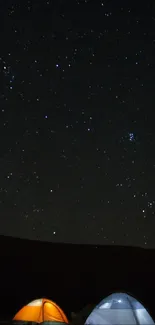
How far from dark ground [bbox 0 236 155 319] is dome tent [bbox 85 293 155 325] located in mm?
9032

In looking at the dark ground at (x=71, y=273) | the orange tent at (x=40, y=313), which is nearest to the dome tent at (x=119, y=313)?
the orange tent at (x=40, y=313)

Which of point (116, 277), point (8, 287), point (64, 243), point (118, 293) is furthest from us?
point (64, 243)

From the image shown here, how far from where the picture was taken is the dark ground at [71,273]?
63.3 feet

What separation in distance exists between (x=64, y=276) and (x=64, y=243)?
4137mm

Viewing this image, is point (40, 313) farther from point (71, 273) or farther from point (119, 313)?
point (71, 273)

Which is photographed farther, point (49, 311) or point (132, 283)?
point (132, 283)

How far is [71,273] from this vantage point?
2322cm

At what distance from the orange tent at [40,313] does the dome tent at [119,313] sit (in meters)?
1.18

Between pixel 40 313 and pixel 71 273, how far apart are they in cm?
1479

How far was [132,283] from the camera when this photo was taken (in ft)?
70.8

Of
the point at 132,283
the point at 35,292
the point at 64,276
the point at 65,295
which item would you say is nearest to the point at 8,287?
the point at 35,292

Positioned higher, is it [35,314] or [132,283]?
[132,283]

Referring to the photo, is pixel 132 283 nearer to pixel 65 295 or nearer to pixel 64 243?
pixel 65 295

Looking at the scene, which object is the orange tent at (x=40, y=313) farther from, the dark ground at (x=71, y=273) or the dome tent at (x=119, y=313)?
the dark ground at (x=71, y=273)
